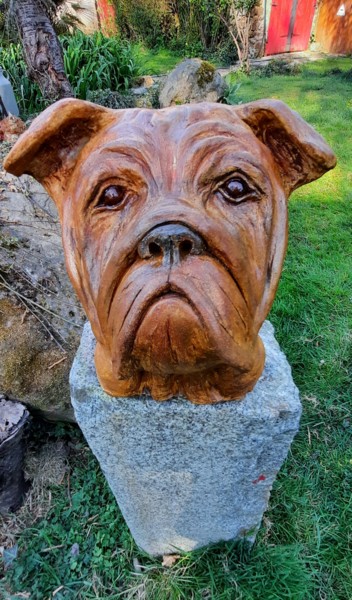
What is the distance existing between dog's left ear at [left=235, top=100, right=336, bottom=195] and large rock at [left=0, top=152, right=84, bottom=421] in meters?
1.62

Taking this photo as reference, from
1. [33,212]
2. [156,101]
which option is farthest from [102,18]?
[33,212]

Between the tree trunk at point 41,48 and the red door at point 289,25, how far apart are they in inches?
412

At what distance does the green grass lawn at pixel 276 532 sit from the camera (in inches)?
81.2

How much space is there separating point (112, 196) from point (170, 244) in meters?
0.22

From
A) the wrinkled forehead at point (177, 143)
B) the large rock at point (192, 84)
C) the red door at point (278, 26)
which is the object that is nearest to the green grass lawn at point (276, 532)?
the wrinkled forehead at point (177, 143)

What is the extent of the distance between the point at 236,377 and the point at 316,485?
1626 mm

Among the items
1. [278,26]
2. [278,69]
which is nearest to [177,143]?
[278,69]

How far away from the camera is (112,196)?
40.5 inches

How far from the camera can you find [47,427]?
2.64 meters

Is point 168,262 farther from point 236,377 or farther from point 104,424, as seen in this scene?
point 104,424

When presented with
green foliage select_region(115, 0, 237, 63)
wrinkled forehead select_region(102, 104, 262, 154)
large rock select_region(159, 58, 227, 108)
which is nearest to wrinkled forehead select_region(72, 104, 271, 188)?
wrinkled forehead select_region(102, 104, 262, 154)

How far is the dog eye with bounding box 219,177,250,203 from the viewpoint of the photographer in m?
1.01

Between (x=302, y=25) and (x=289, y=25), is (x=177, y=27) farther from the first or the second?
(x=302, y=25)

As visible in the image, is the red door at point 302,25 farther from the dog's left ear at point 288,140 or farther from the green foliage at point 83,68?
the dog's left ear at point 288,140
